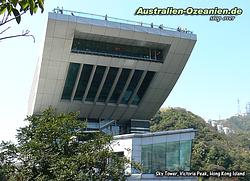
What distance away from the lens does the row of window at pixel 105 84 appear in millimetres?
39000

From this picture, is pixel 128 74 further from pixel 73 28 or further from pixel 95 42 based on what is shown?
pixel 73 28

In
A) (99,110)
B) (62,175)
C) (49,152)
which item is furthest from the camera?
(99,110)

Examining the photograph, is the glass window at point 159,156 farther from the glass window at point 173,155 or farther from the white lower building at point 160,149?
the glass window at point 173,155

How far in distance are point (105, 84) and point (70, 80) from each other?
12.7 feet

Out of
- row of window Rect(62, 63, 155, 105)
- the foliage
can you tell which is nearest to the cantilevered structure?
row of window Rect(62, 63, 155, 105)

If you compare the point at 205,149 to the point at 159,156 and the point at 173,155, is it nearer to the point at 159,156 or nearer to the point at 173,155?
the point at 173,155

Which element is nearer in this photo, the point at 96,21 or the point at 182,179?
the point at 182,179

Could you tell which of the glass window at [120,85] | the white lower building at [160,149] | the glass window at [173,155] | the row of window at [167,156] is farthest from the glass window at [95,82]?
the glass window at [173,155]

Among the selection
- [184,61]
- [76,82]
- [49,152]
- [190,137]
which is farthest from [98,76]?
[49,152]

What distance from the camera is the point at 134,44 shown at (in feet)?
127

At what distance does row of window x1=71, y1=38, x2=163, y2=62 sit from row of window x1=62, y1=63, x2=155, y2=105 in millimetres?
1645

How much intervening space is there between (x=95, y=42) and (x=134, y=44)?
4124mm

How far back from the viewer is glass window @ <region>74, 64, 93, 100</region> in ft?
127

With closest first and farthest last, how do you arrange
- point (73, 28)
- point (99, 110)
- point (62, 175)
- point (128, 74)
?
point (62, 175)
point (73, 28)
point (128, 74)
point (99, 110)
